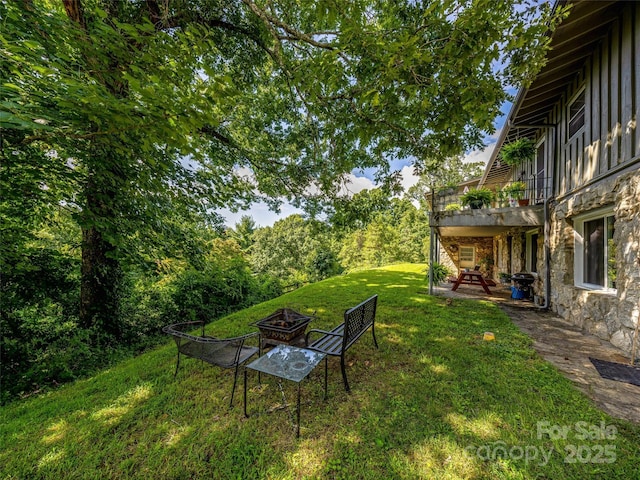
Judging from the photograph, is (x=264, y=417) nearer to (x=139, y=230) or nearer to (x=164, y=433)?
(x=164, y=433)

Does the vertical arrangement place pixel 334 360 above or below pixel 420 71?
below

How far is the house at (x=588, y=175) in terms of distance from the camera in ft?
12.3

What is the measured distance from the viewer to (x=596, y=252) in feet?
16.2

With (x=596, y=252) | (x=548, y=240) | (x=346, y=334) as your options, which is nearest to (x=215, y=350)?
(x=346, y=334)

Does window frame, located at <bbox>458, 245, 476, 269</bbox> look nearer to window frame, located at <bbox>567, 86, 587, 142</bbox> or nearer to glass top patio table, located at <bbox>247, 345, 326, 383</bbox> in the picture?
window frame, located at <bbox>567, 86, 587, 142</bbox>

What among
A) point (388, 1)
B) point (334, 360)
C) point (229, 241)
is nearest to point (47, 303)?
point (334, 360)

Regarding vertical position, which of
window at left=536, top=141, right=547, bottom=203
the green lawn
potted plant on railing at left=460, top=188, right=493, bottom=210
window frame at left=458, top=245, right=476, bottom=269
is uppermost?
window at left=536, top=141, right=547, bottom=203

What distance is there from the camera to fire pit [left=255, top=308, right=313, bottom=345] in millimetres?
3494

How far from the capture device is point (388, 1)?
171 inches

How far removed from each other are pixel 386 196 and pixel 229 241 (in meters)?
7.59

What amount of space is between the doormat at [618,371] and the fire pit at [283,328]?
4013mm

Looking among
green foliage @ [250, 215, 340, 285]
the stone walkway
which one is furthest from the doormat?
green foliage @ [250, 215, 340, 285]

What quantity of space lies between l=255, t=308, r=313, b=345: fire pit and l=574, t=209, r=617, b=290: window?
567 centimetres

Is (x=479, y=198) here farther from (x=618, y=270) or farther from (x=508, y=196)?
(x=618, y=270)
